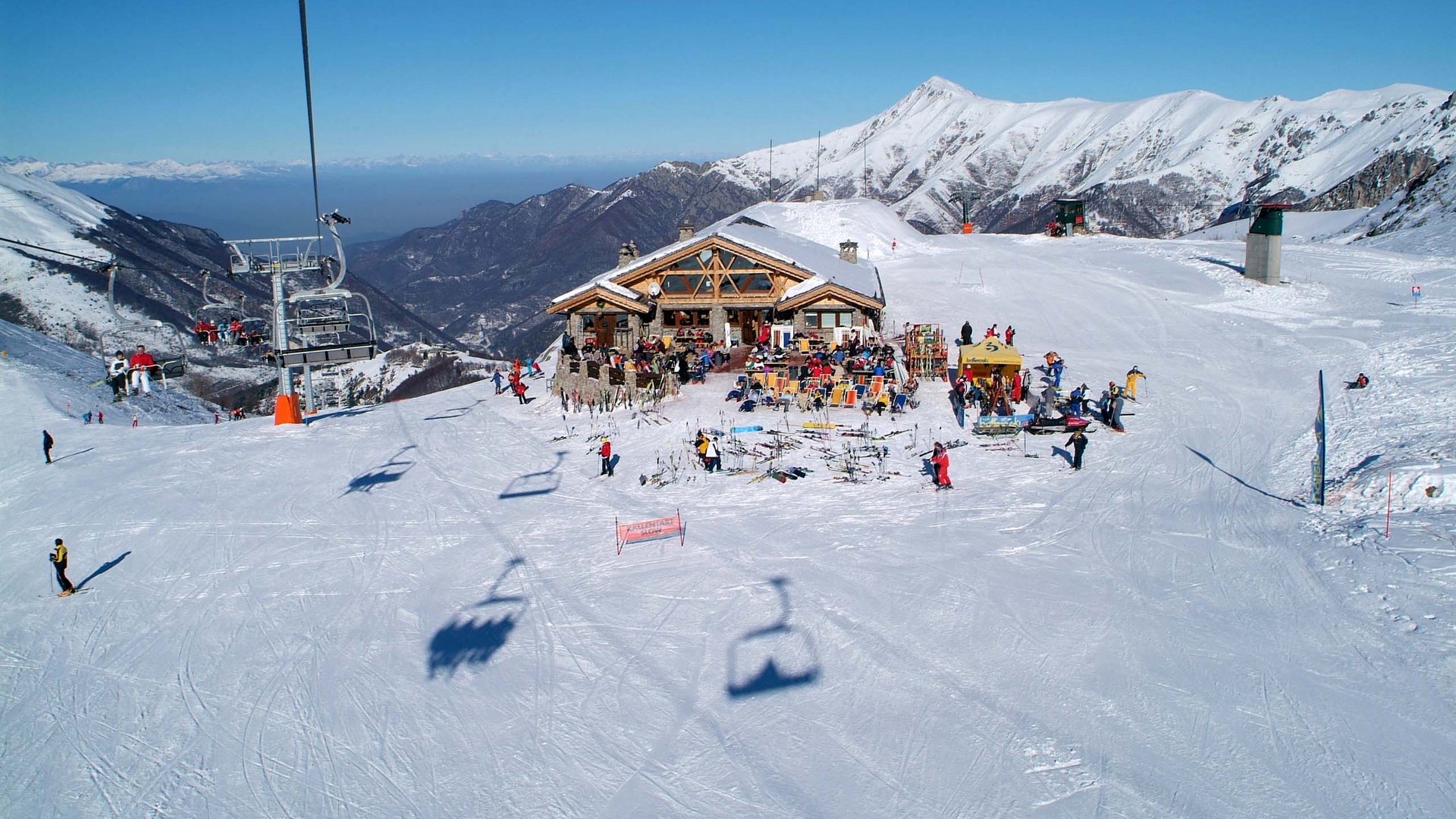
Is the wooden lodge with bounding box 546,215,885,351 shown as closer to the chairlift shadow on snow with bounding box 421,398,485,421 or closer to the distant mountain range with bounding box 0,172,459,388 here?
the chairlift shadow on snow with bounding box 421,398,485,421

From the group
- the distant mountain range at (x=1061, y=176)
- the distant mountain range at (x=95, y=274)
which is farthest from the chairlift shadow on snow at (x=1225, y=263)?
the distant mountain range at (x=95, y=274)

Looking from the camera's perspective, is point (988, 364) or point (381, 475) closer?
point (381, 475)

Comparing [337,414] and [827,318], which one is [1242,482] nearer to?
[827,318]

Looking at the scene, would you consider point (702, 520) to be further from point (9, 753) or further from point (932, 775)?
point (9, 753)

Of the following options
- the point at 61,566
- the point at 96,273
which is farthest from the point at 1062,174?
the point at 61,566

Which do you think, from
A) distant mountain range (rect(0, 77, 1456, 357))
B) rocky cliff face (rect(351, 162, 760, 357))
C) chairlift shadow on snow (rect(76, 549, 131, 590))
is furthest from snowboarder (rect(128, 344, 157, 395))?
rocky cliff face (rect(351, 162, 760, 357))

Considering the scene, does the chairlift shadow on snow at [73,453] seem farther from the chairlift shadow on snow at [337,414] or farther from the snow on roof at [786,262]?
the snow on roof at [786,262]
